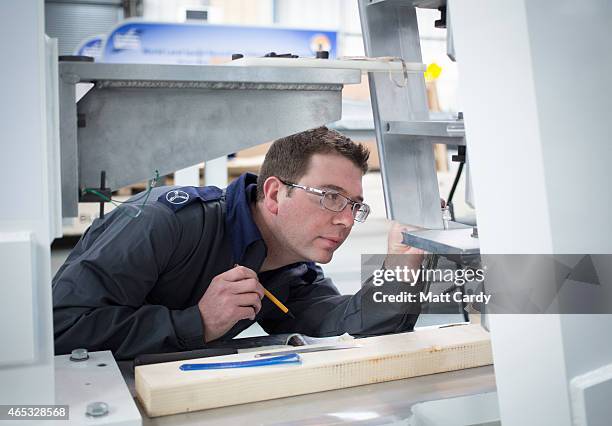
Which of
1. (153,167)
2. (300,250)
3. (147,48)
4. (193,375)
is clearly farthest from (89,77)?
(147,48)

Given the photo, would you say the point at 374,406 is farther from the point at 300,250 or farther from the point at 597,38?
the point at 300,250

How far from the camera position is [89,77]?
85 cm

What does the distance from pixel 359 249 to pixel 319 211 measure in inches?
129

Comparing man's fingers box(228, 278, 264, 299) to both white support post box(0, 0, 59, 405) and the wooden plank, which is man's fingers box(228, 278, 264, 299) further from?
white support post box(0, 0, 59, 405)

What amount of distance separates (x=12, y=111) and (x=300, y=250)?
0.88 metres

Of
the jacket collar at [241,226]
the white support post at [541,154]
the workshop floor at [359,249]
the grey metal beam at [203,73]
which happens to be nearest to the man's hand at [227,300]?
the jacket collar at [241,226]

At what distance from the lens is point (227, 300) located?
1266mm

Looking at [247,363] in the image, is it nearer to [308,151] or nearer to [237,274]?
[237,274]

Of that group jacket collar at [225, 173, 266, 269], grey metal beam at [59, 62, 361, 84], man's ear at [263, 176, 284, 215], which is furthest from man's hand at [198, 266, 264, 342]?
grey metal beam at [59, 62, 361, 84]

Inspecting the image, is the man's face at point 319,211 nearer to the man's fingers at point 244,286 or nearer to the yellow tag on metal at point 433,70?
the man's fingers at point 244,286

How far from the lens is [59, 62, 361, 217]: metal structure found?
0.86 meters

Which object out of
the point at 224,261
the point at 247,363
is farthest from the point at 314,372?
the point at 224,261

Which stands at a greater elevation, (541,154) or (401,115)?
(401,115)

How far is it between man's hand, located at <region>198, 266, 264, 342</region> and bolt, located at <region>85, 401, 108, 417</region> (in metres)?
0.48
